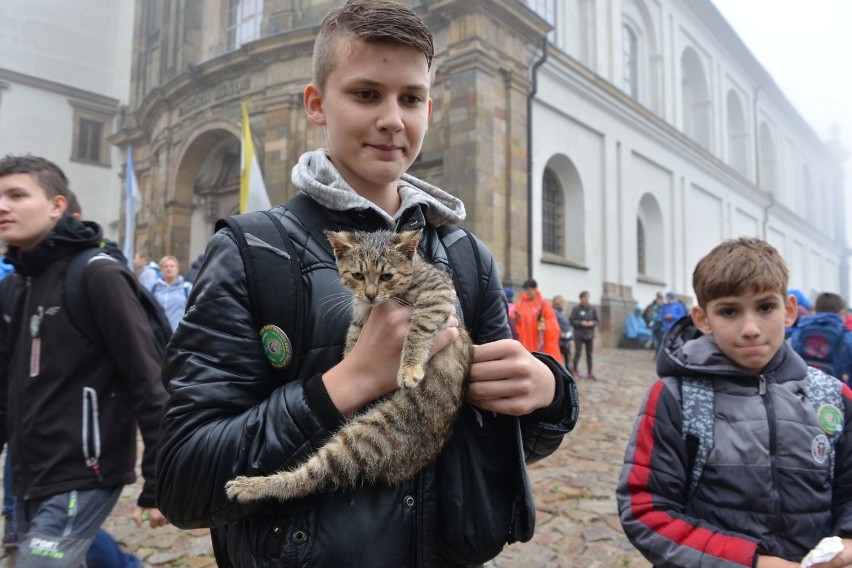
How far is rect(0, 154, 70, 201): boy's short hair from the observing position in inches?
112

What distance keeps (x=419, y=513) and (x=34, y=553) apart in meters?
2.01

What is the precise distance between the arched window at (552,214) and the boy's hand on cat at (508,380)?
17.3 metres

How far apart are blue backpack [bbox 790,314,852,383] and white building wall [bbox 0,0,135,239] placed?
1151 inches

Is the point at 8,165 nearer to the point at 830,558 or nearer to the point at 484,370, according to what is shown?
the point at 484,370

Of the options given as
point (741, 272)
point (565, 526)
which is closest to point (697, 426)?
point (741, 272)

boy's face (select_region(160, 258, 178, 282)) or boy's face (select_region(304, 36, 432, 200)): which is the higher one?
boy's face (select_region(160, 258, 178, 282))

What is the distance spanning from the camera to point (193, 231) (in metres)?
21.5

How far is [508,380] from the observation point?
1.56 metres

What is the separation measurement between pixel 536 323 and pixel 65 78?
1172 inches

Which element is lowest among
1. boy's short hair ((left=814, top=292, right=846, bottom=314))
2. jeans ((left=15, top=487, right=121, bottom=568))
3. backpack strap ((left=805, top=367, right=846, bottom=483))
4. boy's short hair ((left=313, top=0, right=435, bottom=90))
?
jeans ((left=15, top=487, right=121, bottom=568))

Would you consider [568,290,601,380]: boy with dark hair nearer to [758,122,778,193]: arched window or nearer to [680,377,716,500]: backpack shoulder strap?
[680,377,716,500]: backpack shoulder strap

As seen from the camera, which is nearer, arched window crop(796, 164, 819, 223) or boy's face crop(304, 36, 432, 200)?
boy's face crop(304, 36, 432, 200)

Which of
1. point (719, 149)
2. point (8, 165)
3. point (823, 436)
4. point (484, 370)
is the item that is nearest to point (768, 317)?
point (823, 436)

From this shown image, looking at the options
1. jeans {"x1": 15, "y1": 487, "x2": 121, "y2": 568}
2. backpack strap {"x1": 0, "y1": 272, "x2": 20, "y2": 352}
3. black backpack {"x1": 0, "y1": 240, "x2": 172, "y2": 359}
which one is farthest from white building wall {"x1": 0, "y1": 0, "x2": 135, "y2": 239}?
jeans {"x1": 15, "y1": 487, "x2": 121, "y2": 568}
